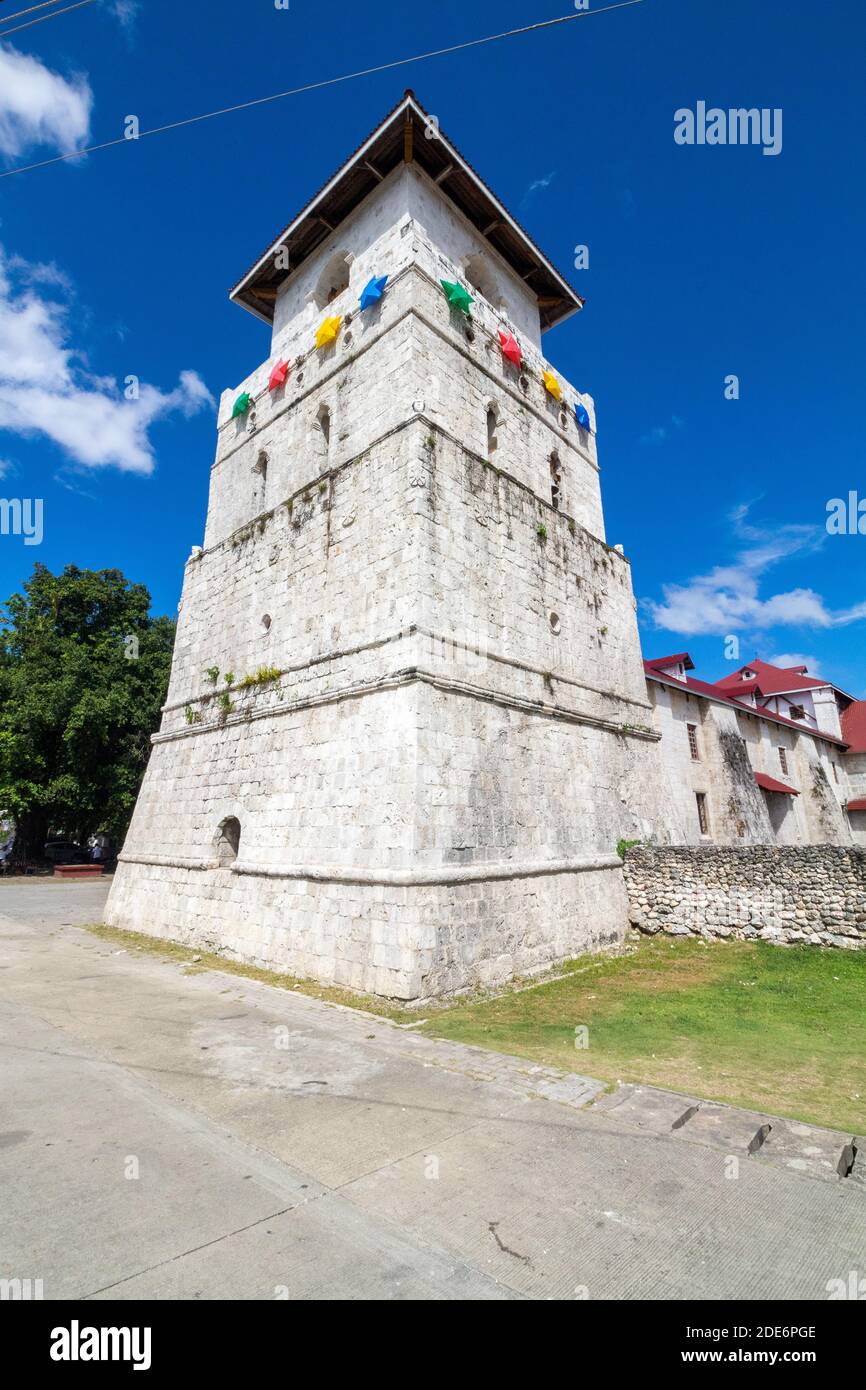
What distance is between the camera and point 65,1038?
22.9 ft

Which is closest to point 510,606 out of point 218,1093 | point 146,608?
point 218,1093

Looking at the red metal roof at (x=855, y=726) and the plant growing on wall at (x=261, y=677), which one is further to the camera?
the red metal roof at (x=855, y=726)

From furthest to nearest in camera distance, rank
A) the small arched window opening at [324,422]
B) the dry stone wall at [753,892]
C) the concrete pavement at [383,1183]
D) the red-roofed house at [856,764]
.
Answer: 1. the red-roofed house at [856,764]
2. the small arched window opening at [324,422]
3. the dry stone wall at [753,892]
4. the concrete pavement at [383,1183]

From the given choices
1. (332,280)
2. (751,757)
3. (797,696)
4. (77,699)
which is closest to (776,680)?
(797,696)

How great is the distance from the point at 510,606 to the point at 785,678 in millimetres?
29758

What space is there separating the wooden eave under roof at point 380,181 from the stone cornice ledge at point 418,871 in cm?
1564

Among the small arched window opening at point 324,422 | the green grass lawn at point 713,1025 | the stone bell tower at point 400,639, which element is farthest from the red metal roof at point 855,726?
the small arched window opening at point 324,422

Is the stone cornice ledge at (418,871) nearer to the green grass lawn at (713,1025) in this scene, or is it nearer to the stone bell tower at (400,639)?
the stone bell tower at (400,639)

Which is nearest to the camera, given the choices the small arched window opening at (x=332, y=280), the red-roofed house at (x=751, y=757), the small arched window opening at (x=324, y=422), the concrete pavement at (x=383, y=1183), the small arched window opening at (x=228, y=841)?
the concrete pavement at (x=383, y=1183)

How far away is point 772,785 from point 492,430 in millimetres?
18631

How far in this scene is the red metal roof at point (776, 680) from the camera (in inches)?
1361

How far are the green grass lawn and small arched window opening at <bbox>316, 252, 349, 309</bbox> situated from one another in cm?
1675

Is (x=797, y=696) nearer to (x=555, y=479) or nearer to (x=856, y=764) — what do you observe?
(x=856, y=764)
